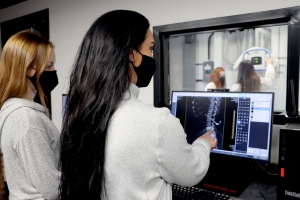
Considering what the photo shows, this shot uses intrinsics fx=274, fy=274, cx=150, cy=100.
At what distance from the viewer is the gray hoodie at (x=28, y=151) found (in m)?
0.96

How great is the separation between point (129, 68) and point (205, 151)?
1.19 feet

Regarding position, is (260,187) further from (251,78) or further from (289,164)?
(251,78)

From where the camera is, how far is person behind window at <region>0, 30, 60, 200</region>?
0.96 metres

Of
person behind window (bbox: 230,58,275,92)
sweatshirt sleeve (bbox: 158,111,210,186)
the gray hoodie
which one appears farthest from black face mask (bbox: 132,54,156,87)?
person behind window (bbox: 230,58,275,92)

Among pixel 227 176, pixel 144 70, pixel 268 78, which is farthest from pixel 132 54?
pixel 268 78

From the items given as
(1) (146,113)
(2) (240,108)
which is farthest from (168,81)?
(1) (146,113)

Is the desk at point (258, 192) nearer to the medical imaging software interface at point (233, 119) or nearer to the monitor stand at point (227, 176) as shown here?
the monitor stand at point (227, 176)

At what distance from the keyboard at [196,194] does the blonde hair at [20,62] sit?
0.77 metres

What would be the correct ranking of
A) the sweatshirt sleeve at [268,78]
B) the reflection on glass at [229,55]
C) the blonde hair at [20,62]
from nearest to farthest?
1. the blonde hair at [20,62]
2. the reflection on glass at [229,55]
3. the sweatshirt sleeve at [268,78]

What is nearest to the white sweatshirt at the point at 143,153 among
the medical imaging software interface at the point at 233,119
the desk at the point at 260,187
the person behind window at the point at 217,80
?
the desk at the point at 260,187

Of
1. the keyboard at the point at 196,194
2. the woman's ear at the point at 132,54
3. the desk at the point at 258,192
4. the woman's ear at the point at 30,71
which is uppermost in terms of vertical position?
the woman's ear at the point at 132,54

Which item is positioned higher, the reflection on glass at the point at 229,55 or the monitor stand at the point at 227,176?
the reflection on glass at the point at 229,55

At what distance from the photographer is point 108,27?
800mm

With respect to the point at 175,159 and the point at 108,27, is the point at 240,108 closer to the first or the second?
the point at 175,159
